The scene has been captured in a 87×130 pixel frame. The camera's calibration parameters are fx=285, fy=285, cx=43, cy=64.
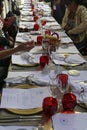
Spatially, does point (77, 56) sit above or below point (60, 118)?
below

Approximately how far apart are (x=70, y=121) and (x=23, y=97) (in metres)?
0.35

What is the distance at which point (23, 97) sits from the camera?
1.57 metres

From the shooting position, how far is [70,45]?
113 inches

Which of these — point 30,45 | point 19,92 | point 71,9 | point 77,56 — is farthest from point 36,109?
point 71,9

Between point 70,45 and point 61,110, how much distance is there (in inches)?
59.4

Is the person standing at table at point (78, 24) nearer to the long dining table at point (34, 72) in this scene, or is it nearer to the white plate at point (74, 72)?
the long dining table at point (34, 72)

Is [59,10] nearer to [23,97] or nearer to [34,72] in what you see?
[34,72]

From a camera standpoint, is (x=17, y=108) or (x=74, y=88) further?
(x=74, y=88)

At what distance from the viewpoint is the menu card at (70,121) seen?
1.28 metres

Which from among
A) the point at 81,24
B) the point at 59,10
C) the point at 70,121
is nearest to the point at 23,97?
the point at 70,121

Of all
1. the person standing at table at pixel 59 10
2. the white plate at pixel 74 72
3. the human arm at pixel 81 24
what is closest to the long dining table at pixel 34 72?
the white plate at pixel 74 72

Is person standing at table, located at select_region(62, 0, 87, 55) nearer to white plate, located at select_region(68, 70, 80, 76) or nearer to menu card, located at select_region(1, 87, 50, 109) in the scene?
white plate, located at select_region(68, 70, 80, 76)

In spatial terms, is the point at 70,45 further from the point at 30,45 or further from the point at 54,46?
the point at 30,45

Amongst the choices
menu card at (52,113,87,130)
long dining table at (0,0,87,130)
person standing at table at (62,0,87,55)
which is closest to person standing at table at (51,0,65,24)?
person standing at table at (62,0,87,55)
